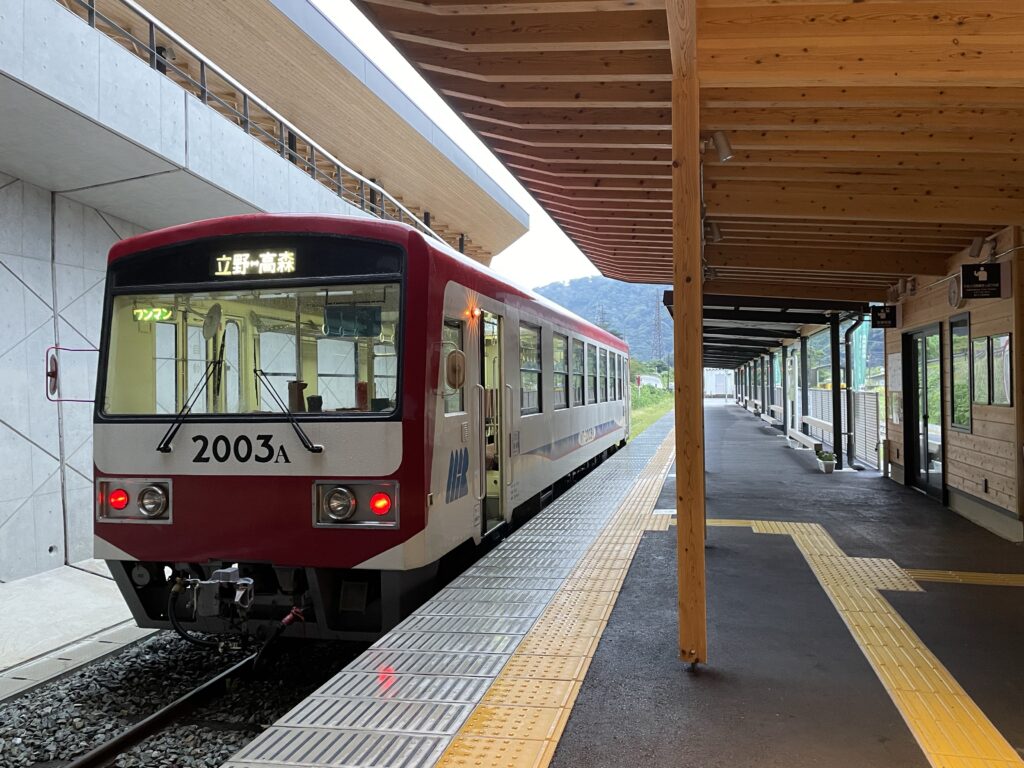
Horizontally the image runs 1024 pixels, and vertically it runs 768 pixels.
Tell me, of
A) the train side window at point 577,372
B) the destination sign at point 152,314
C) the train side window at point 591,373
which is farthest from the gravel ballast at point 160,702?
the train side window at point 591,373

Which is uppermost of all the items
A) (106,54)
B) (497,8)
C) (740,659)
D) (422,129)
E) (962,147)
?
(422,129)

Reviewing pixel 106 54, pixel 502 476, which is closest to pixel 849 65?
pixel 502 476

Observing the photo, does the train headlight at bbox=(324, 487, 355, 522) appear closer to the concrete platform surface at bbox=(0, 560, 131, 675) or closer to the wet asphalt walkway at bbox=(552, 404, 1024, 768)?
the wet asphalt walkway at bbox=(552, 404, 1024, 768)

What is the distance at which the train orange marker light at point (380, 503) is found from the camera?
166 inches

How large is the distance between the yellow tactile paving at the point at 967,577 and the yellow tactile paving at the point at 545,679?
2.05 meters

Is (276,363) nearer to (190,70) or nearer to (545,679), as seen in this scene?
(545,679)

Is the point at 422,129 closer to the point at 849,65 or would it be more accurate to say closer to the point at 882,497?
the point at 882,497

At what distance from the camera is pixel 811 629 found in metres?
4.43

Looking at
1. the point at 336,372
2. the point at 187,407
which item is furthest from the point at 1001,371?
the point at 187,407

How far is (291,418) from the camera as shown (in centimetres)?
433

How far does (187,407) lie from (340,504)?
3.52ft

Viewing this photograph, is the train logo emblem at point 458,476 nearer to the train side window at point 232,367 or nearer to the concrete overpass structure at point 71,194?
the train side window at point 232,367

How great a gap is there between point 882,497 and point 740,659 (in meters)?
6.12

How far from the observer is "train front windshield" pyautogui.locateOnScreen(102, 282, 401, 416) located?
4367 mm
